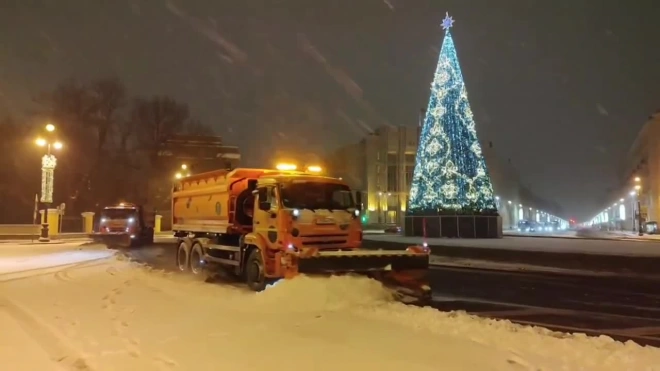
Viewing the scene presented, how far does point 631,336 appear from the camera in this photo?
1033cm

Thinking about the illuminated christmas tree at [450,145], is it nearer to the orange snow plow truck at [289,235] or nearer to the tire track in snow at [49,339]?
the orange snow plow truck at [289,235]

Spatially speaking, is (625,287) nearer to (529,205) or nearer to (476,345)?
(476,345)

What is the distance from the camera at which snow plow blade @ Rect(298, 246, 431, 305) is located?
44.7 ft

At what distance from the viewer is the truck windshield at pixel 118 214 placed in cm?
3594

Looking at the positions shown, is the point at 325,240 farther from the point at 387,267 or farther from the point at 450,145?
the point at 450,145

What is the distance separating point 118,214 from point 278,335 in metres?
29.0

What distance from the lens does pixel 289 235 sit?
1473 cm

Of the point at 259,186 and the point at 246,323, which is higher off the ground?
the point at 259,186

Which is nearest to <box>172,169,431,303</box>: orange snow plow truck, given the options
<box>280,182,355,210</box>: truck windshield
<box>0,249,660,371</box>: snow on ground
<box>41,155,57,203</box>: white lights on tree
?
<box>280,182,355,210</box>: truck windshield

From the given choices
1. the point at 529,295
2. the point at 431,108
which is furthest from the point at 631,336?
the point at 431,108

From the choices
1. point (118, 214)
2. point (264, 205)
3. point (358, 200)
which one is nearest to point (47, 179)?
point (118, 214)

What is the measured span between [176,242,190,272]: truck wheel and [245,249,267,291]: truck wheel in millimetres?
4922

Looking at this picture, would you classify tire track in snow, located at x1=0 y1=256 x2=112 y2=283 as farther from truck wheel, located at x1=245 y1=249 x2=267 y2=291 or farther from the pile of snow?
the pile of snow

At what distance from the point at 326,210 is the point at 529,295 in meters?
5.51
